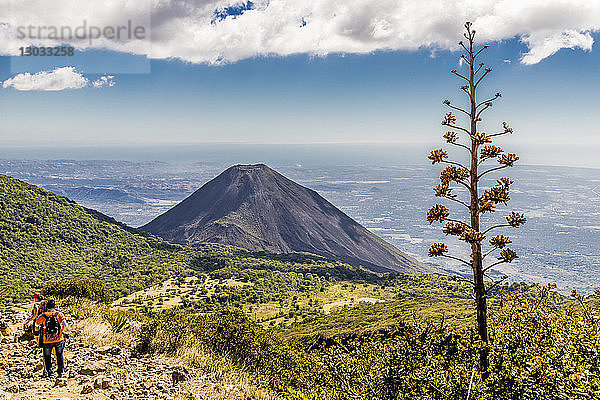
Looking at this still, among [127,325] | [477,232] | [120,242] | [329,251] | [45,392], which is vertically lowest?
[329,251]

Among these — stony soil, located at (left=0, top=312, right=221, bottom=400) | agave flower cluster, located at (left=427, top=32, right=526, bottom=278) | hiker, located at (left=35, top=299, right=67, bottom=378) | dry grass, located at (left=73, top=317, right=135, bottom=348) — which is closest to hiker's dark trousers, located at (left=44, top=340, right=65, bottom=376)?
hiker, located at (left=35, top=299, right=67, bottom=378)

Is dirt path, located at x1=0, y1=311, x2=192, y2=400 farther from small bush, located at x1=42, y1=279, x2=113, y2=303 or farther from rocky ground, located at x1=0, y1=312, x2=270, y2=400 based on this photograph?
small bush, located at x1=42, y1=279, x2=113, y2=303

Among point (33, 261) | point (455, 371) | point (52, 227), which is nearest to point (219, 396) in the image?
point (455, 371)

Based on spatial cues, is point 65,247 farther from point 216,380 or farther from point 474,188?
point 474,188

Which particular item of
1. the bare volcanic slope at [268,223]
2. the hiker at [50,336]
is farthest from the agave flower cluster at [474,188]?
the bare volcanic slope at [268,223]

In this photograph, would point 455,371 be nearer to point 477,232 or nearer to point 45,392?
point 477,232
